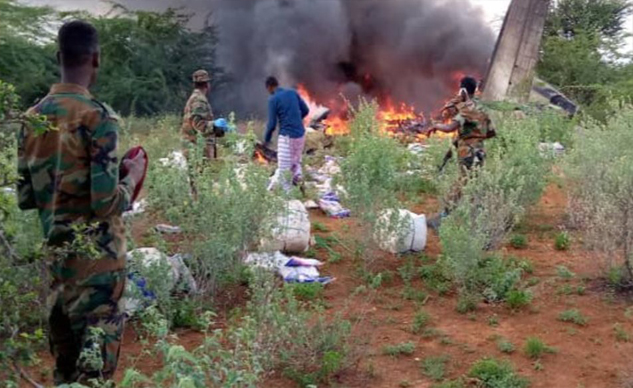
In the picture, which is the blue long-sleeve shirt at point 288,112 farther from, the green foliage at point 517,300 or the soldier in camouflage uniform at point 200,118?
the green foliage at point 517,300

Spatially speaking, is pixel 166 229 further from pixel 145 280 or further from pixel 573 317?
pixel 573 317

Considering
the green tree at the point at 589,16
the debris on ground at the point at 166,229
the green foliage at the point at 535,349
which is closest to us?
the green foliage at the point at 535,349

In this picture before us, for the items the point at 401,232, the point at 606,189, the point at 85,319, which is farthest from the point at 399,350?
the point at 606,189

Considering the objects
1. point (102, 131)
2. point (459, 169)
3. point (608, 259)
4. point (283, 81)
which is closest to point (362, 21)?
point (283, 81)

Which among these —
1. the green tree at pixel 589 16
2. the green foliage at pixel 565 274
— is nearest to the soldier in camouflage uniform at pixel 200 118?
the green foliage at pixel 565 274

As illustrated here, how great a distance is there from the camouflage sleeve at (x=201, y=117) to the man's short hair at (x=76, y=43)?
5326mm

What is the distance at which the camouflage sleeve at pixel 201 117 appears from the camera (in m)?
8.24

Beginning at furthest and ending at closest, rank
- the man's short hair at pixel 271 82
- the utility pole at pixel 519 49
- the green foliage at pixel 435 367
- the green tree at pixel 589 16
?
the green tree at pixel 589 16 → the utility pole at pixel 519 49 → the man's short hair at pixel 271 82 → the green foliage at pixel 435 367

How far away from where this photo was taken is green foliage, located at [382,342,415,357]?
15.7ft

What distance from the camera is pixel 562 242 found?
731cm

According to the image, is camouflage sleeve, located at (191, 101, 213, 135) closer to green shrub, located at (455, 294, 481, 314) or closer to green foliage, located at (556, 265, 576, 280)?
green shrub, located at (455, 294, 481, 314)

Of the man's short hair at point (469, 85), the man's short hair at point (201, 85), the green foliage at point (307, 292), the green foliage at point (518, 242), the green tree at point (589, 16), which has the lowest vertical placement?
the green foliage at point (307, 292)

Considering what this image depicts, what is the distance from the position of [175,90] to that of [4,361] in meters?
15.8

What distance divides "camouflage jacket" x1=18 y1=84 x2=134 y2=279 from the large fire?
425 inches
